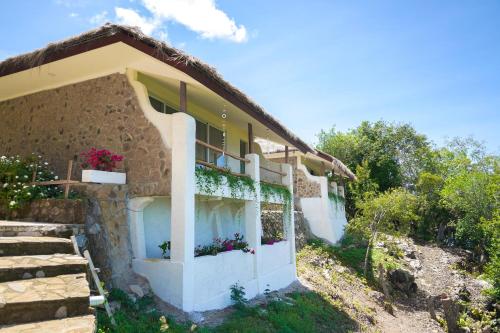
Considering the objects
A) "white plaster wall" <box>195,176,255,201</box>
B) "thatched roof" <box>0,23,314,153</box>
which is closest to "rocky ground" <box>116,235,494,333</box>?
"white plaster wall" <box>195,176,255,201</box>

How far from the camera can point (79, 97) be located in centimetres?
944

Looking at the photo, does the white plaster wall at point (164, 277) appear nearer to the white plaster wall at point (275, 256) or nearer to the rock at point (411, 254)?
the white plaster wall at point (275, 256)

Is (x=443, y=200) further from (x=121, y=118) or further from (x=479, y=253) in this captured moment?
(x=121, y=118)

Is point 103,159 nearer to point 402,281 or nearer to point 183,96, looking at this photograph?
point 183,96

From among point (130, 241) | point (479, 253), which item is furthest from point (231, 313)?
point (479, 253)

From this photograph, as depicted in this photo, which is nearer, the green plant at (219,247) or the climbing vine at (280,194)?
the green plant at (219,247)

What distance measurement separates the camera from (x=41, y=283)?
4824 millimetres

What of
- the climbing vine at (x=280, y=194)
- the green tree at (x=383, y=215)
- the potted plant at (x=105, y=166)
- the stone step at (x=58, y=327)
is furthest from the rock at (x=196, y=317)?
the green tree at (x=383, y=215)

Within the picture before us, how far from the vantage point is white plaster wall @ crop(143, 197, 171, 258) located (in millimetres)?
8672

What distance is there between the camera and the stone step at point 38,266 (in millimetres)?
4844

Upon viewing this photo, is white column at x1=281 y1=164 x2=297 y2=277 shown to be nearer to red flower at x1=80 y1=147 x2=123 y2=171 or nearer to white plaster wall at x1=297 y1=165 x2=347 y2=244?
red flower at x1=80 y1=147 x2=123 y2=171

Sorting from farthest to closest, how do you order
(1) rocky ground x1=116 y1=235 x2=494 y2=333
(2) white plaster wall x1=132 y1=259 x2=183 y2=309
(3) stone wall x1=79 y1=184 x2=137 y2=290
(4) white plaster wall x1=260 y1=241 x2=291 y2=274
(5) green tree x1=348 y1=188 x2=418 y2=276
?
1. (5) green tree x1=348 y1=188 x2=418 y2=276
2. (1) rocky ground x1=116 y1=235 x2=494 y2=333
3. (4) white plaster wall x1=260 y1=241 x2=291 y2=274
4. (2) white plaster wall x1=132 y1=259 x2=183 y2=309
5. (3) stone wall x1=79 y1=184 x2=137 y2=290

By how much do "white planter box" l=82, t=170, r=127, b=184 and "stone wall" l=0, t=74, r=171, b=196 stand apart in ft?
0.60

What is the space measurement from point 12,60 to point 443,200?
24.9 m
